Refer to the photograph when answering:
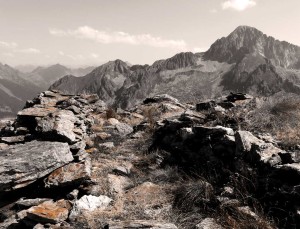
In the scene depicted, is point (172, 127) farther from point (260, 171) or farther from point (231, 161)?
point (260, 171)

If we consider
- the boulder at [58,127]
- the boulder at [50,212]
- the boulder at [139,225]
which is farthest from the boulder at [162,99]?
the boulder at [139,225]

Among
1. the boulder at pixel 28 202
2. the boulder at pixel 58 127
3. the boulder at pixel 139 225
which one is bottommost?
the boulder at pixel 28 202

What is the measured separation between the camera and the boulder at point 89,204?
7.21 m

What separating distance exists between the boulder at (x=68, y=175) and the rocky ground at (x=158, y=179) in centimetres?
3

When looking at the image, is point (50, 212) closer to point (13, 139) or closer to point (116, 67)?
point (13, 139)

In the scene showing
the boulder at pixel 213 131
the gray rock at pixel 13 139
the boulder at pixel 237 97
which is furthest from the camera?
the boulder at pixel 237 97

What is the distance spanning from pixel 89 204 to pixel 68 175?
1.28 m

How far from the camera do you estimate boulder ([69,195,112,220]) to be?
7.21 m

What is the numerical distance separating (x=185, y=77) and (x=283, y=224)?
99686 millimetres

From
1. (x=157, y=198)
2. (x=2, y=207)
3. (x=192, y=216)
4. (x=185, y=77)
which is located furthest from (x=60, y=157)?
(x=185, y=77)

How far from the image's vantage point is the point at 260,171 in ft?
22.5

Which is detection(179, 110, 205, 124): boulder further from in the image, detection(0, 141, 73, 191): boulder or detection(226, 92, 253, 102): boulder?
detection(226, 92, 253, 102): boulder

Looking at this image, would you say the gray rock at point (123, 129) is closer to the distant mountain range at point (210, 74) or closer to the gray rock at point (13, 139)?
the gray rock at point (13, 139)

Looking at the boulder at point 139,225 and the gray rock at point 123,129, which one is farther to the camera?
the gray rock at point 123,129
